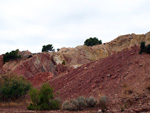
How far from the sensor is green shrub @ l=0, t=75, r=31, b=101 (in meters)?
15.9

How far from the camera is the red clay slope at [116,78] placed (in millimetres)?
12859

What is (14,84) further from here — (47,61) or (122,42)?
(122,42)

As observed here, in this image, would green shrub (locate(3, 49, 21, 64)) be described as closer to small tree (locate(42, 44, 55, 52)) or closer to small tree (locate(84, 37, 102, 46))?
small tree (locate(42, 44, 55, 52))

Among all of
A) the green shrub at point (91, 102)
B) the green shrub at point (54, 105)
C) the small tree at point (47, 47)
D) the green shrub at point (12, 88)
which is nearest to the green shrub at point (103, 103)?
the green shrub at point (91, 102)

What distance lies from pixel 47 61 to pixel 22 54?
468 centimetres

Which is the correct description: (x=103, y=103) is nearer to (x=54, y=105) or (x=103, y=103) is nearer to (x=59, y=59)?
(x=54, y=105)

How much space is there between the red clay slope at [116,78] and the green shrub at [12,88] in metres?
3.33

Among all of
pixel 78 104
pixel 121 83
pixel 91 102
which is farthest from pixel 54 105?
pixel 121 83

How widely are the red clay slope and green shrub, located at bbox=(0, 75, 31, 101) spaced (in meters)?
3.33

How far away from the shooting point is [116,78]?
1434cm

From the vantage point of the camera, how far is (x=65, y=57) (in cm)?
4109

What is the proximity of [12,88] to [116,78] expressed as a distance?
26.9ft

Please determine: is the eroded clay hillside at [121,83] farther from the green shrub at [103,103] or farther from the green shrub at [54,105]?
the green shrub at [54,105]

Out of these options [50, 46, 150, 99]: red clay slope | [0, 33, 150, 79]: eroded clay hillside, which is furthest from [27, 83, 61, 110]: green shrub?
[0, 33, 150, 79]: eroded clay hillside
